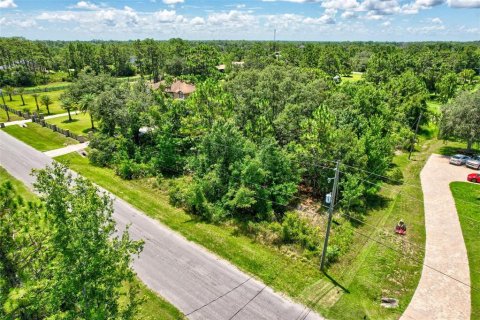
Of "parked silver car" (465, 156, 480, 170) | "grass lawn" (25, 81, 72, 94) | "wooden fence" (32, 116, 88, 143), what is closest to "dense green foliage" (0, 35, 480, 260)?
"wooden fence" (32, 116, 88, 143)

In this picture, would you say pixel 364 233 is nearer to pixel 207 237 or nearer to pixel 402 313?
pixel 402 313

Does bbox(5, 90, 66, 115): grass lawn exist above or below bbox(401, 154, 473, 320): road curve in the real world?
above

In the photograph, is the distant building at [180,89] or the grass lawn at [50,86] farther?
the grass lawn at [50,86]

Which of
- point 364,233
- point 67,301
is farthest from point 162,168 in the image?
point 67,301

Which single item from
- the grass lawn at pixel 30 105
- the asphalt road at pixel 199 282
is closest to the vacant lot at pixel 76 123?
the grass lawn at pixel 30 105

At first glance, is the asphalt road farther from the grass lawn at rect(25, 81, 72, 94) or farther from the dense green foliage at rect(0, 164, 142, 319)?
the grass lawn at rect(25, 81, 72, 94)

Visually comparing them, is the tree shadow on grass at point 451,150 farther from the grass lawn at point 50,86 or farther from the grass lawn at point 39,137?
the grass lawn at point 50,86

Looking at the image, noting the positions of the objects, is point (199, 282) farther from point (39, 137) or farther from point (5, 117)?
point (5, 117)
